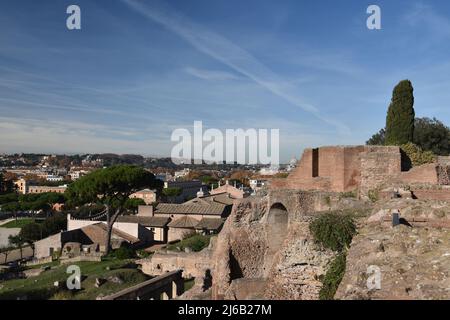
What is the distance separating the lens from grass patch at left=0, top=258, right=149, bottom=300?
19.1 m

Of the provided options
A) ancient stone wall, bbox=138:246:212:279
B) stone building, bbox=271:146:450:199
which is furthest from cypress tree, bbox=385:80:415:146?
ancient stone wall, bbox=138:246:212:279

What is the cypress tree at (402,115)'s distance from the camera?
64.5 feet

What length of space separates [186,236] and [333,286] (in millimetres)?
29583

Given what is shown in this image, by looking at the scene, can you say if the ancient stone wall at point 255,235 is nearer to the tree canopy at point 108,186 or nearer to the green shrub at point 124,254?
the green shrub at point 124,254

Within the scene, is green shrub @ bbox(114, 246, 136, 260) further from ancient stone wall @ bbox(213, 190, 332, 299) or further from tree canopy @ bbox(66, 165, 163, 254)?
ancient stone wall @ bbox(213, 190, 332, 299)

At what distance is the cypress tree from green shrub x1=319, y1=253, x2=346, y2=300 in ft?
43.3

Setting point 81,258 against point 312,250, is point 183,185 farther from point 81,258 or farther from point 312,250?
point 312,250

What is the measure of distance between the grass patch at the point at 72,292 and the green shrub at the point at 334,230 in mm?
12756

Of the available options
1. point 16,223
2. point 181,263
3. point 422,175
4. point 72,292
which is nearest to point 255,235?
point 422,175

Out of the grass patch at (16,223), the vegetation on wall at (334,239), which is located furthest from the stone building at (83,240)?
the vegetation on wall at (334,239)

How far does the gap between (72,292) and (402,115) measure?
55.2 feet

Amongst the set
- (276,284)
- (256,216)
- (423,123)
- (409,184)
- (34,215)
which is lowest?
(34,215)

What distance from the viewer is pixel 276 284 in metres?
8.96
